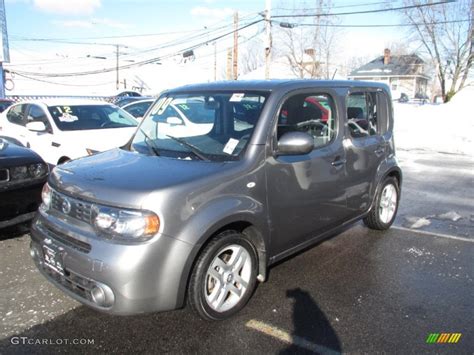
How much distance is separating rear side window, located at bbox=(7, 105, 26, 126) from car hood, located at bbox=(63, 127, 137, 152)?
1888mm

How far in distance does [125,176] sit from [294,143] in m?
1.35

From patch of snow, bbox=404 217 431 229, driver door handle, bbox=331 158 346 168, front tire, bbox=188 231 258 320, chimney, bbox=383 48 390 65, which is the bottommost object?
patch of snow, bbox=404 217 431 229

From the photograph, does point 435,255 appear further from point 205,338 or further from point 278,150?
point 205,338

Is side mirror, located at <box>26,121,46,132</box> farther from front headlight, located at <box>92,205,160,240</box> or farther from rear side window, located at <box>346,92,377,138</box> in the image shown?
rear side window, located at <box>346,92,377,138</box>

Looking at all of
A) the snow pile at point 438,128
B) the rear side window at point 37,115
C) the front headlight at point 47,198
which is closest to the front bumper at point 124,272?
the front headlight at point 47,198

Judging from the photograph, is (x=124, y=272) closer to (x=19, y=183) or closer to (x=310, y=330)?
(x=310, y=330)

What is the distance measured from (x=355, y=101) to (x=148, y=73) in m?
87.1

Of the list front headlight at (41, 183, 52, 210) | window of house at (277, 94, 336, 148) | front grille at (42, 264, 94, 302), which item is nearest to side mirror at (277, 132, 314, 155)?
window of house at (277, 94, 336, 148)

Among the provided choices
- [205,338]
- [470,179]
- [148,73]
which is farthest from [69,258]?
[148,73]

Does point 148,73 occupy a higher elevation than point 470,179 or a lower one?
higher

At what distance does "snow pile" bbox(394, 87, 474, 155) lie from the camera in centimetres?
1434

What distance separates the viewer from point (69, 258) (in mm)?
2922

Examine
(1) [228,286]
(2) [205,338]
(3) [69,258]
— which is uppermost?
(3) [69,258]

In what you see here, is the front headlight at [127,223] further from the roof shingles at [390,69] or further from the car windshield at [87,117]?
the roof shingles at [390,69]
